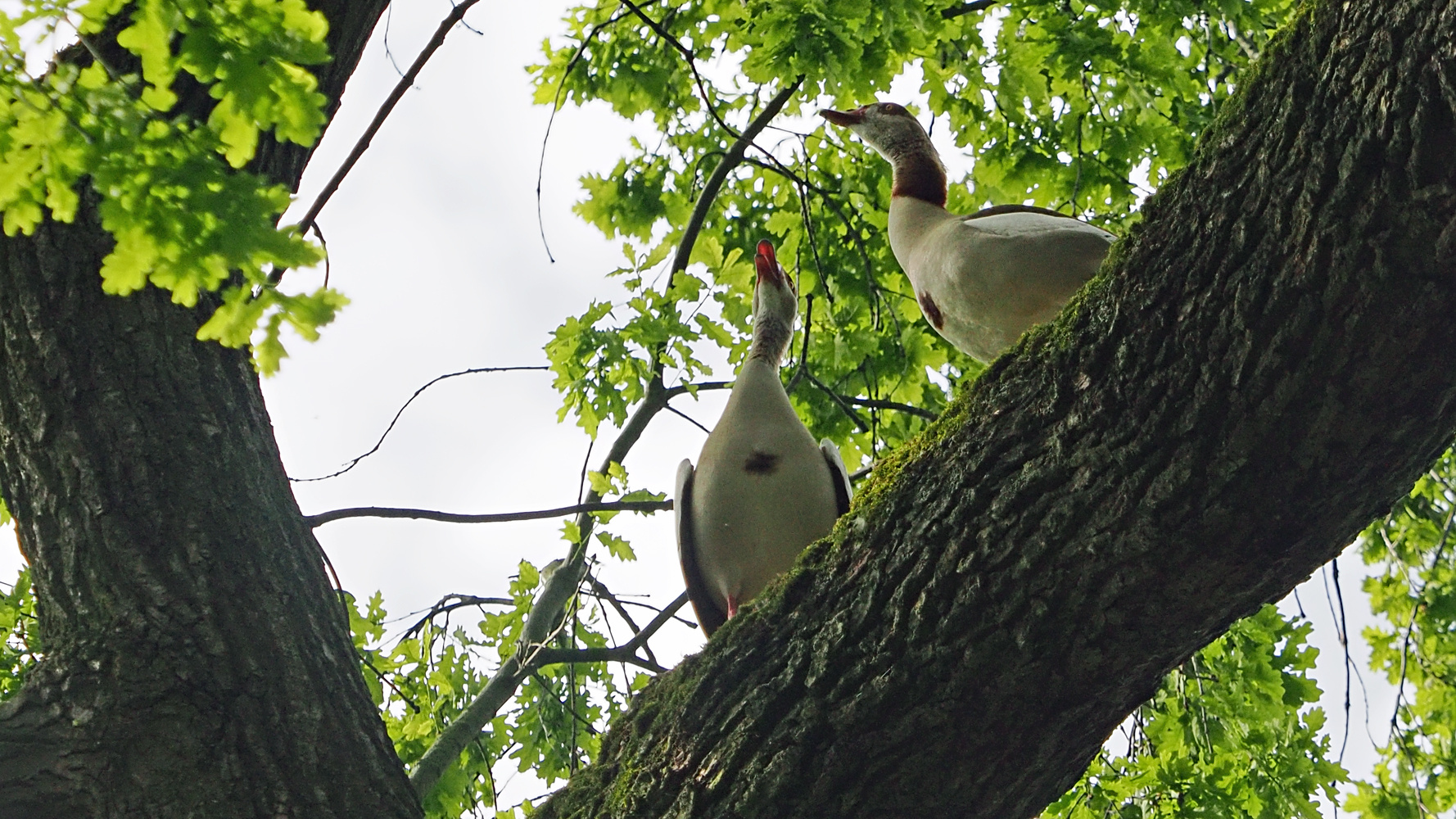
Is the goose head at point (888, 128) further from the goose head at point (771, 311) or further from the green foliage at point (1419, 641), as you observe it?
the green foliage at point (1419, 641)

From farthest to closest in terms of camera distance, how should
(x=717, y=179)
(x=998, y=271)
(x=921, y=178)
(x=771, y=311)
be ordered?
(x=717, y=179), (x=771, y=311), (x=921, y=178), (x=998, y=271)

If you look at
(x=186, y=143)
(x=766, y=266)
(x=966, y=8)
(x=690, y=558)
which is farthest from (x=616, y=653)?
(x=966, y=8)

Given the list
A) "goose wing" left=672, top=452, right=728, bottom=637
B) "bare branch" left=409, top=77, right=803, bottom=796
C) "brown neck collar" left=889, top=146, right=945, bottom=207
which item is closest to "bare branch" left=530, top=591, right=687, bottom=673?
"bare branch" left=409, top=77, right=803, bottom=796

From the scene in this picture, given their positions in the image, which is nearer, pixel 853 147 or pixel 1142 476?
pixel 1142 476

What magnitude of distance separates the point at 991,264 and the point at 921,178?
1.01 m

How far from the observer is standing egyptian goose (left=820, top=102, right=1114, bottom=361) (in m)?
3.13

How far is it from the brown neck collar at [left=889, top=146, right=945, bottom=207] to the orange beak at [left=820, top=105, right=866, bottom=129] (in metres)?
0.40

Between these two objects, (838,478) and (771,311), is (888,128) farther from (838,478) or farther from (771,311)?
(838,478)

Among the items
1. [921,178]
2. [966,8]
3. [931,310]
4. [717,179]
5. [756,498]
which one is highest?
[966,8]

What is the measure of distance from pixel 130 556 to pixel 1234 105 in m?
2.39

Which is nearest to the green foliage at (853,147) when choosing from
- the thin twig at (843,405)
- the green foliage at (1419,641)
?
the thin twig at (843,405)

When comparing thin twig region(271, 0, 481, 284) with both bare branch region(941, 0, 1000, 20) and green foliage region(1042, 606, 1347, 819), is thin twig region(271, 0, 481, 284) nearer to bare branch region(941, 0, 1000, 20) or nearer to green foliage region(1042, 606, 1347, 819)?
bare branch region(941, 0, 1000, 20)

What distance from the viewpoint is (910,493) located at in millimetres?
2256

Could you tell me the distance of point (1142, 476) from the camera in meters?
1.90
